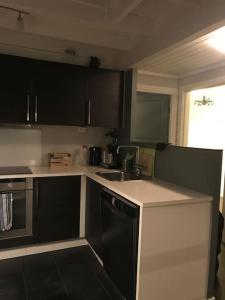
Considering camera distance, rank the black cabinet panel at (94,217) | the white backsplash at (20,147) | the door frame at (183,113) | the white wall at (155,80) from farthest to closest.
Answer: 1. the door frame at (183,113)
2. the white wall at (155,80)
3. the white backsplash at (20,147)
4. the black cabinet panel at (94,217)

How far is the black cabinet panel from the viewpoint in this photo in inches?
94.3

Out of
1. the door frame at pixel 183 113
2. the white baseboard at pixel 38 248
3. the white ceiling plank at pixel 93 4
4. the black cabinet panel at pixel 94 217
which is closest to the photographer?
the white ceiling plank at pixel 93 4

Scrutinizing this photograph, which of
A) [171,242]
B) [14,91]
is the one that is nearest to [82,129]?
[14,91]

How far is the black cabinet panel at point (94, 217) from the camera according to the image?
2.40 metres

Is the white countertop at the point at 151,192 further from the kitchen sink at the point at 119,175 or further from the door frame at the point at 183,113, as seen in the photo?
the door frame at the point at 183,113

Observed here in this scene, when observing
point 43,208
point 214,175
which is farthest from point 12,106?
point 214,175

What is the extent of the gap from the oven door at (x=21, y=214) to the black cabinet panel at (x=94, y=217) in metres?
0.62

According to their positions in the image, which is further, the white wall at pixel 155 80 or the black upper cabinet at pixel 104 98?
the white wall at pixel 155 80

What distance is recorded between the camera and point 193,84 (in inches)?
136

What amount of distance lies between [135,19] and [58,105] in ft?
4.09

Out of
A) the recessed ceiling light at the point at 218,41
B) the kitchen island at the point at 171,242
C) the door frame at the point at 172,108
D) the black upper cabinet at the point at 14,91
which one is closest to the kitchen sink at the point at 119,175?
the kitchen island at the point at 171,242

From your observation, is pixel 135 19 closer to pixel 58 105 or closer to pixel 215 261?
pixel 58 105

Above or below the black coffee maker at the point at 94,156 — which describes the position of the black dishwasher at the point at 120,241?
below

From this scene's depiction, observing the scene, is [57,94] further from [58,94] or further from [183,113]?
[183,113]
